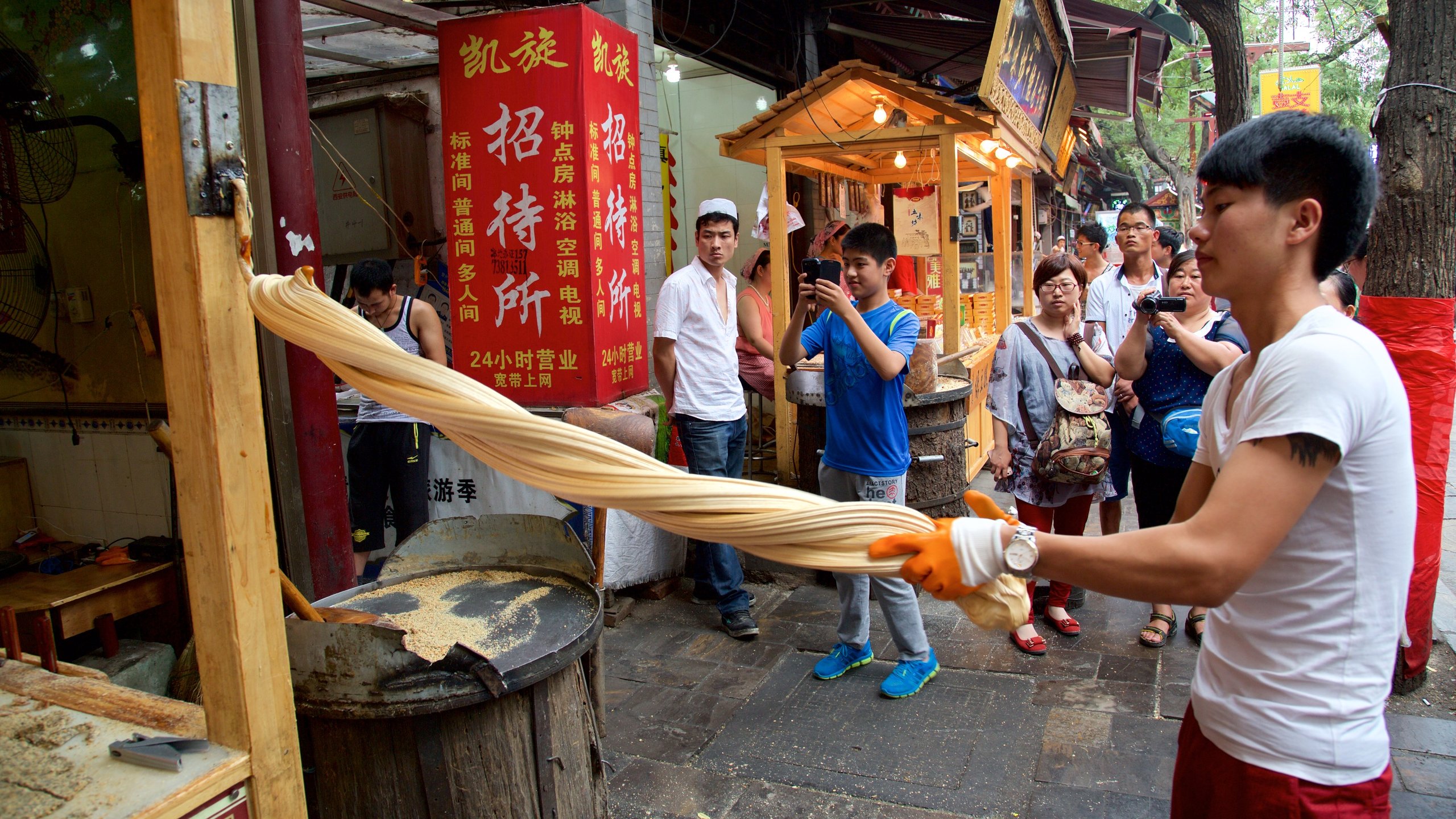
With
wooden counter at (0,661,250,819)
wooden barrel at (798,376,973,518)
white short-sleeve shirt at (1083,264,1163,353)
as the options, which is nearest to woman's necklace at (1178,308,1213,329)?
white short-sleeve shirt at (1083,264,1163,353)

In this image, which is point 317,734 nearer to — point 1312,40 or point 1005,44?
point 1005,44

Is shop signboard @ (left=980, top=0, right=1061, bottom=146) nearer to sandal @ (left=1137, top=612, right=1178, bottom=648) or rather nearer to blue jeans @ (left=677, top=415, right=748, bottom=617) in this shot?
blue jeans @ (left=677, top=415, right=748, bottom=617)

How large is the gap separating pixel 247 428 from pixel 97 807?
2.12ft

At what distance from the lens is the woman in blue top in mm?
3730

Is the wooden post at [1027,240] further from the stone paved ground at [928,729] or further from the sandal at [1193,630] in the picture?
the sandal at [1193,630]

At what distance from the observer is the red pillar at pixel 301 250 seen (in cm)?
356

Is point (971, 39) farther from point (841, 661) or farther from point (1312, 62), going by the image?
point (1312, 62)

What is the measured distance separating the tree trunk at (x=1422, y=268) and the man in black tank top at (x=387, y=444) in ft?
14.4

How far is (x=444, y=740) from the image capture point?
1.88 meters

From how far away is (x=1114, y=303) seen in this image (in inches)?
209

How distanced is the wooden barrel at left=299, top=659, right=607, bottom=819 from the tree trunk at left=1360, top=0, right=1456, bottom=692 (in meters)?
3.54

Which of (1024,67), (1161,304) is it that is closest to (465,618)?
(1161,304)

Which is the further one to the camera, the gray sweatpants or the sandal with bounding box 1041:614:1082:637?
the sandal with bounding box 1041:614:1082:637

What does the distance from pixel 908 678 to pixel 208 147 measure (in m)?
3.36
